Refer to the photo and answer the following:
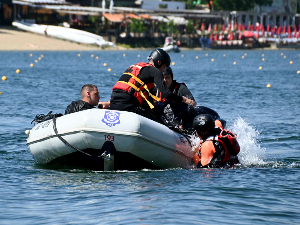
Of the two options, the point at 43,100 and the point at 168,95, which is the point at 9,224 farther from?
the point at 43,100

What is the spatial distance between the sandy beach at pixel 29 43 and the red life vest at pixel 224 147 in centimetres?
5268

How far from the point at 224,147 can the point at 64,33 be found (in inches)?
2323

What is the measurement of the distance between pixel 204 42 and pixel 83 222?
7375 cm

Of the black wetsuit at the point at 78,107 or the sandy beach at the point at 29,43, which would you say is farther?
the sandy beach at the point at 29,43

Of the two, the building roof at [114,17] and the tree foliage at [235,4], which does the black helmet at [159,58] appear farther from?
the tree foliage at [235,4]

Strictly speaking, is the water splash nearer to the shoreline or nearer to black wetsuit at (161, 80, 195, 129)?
black wetsuit at (161, 80, 195, 129)

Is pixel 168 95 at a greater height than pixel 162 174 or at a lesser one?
greater

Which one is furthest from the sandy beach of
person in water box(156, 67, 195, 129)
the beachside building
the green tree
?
person in water box(156, 67, 195, 129)

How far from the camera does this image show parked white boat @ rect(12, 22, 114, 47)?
65.2 metres

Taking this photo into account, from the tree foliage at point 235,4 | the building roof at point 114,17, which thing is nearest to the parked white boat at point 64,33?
the building roof at point 114,17

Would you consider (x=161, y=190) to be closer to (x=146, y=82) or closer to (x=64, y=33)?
(x=146, y=82)

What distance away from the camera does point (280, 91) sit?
2252cm

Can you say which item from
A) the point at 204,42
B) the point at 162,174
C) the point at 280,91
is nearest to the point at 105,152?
the point at 162,174

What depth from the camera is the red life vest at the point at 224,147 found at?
8.12m
